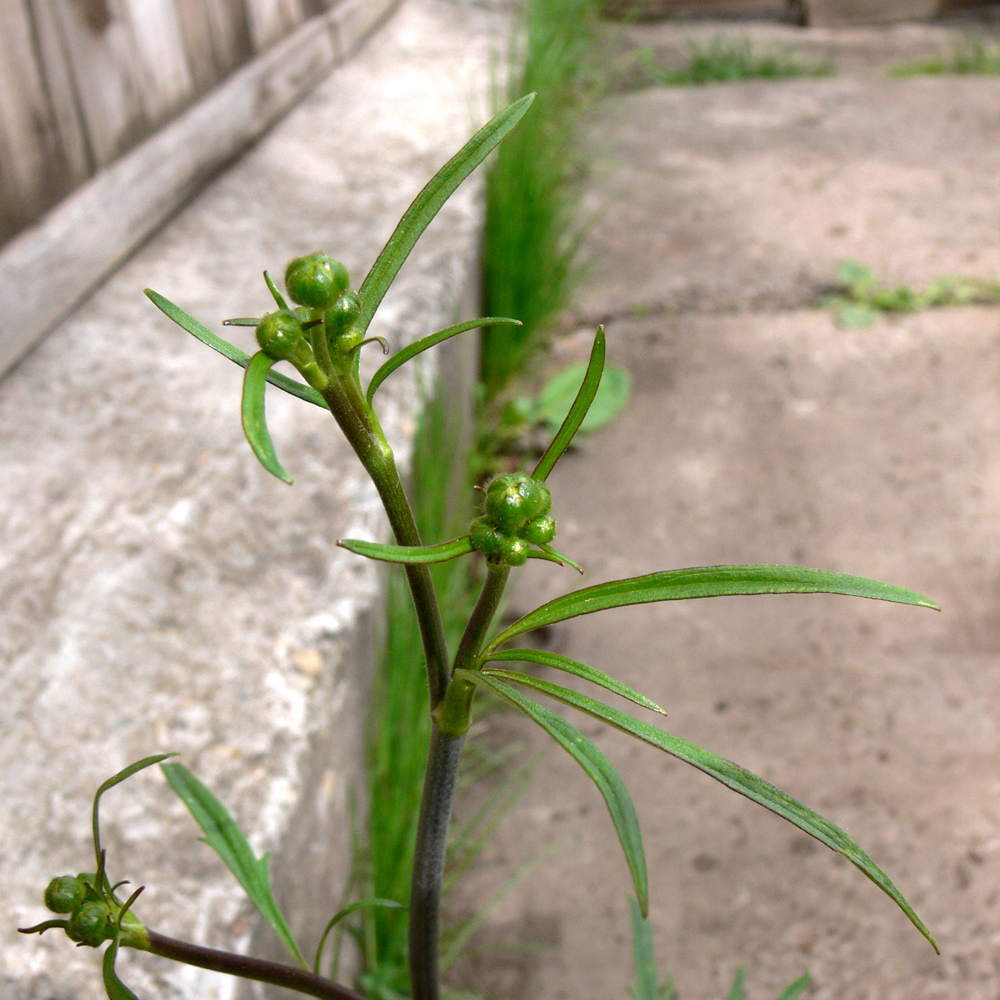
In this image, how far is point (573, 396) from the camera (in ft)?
7.55

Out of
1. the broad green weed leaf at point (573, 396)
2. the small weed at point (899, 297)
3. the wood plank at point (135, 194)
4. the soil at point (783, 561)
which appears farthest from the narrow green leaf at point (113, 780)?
the small weed at point (899, 297)

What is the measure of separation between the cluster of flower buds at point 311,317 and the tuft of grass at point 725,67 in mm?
4038

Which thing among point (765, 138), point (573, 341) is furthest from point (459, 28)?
point (573, 341)

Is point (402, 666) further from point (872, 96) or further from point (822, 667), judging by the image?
point (872, 96)

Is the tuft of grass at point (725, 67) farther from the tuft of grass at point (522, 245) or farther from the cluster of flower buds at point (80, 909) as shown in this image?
the cluster of flower buds at point (80, 909)

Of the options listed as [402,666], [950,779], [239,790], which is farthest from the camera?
[950,779]

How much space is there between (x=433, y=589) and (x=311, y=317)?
127 millimetres

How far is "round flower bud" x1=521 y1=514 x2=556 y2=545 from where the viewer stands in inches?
15.3

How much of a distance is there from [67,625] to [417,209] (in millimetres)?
841

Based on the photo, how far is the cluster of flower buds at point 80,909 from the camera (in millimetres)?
448

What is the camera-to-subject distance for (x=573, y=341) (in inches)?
102

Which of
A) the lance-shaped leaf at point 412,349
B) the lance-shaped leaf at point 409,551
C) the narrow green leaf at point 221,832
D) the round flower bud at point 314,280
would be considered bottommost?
the narrow green leaf at point 221,832

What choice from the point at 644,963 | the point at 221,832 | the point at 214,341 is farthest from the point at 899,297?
the point at 214,341

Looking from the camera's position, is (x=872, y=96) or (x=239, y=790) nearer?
(x=239, y=790)
